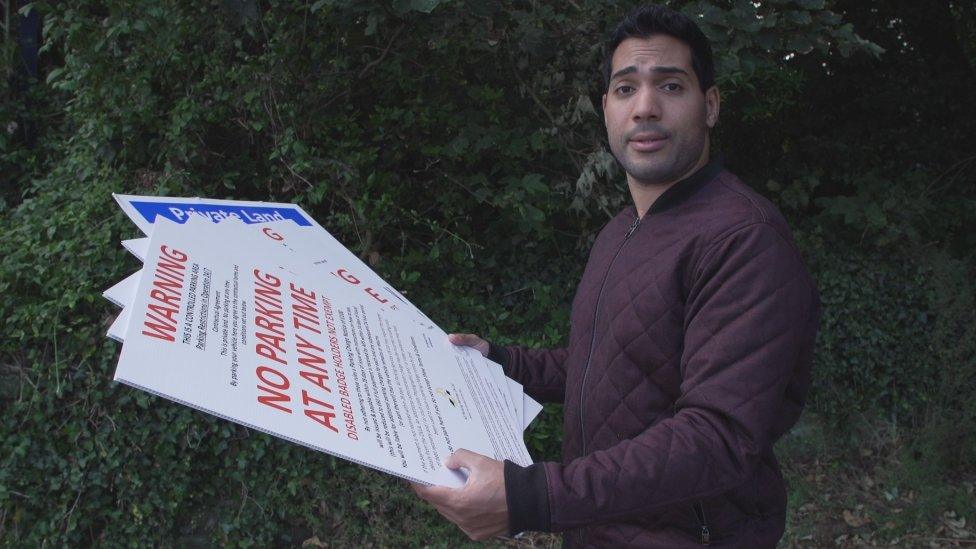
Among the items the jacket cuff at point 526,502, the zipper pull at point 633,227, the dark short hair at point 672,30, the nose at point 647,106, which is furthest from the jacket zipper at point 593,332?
the jacket cuff at point 526,502

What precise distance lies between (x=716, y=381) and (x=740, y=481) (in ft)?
0.57

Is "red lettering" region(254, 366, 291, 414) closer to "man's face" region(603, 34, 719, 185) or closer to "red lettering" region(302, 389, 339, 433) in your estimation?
"red lettering" region(302, 389, 339, 433)

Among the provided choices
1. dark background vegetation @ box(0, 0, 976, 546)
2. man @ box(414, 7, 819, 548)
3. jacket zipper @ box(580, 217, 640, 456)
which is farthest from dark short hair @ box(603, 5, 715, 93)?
dark background vegetation @ box(0, 0, 976, 546)

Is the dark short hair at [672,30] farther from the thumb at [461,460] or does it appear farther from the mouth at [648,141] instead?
the thumb at [461,460]

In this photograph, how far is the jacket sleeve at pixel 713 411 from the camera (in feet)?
3.76

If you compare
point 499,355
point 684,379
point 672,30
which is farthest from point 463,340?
point 672,30

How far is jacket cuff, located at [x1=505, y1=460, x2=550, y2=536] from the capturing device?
3.72 feet

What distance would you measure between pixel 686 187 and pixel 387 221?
8.91ft

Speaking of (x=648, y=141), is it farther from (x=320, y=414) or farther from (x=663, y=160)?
(x=320, y=414)

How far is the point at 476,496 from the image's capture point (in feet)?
3.63

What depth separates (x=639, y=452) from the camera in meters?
1.17

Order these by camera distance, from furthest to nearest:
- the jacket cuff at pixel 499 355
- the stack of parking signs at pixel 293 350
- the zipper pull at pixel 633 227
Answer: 1. the jacket cuff at pixel 499 355
2. the zipper pull at pixel 633 227
3. the stack of parking signs at pixel 293 350

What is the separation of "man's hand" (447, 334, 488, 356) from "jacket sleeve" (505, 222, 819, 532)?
59cm

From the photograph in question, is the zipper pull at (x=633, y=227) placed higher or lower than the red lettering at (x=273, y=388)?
higher
